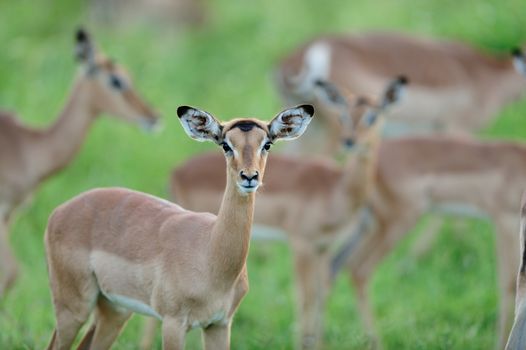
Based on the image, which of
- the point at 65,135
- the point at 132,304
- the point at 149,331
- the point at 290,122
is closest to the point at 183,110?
the point at 290,122

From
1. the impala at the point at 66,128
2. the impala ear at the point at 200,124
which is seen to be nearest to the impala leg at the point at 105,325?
the impala ear at the point at 200,124

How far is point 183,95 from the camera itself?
11.7m

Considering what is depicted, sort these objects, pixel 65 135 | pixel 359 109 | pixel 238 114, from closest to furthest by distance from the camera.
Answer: pixel 359 109 → pixel 65 135 → pixel 238 114

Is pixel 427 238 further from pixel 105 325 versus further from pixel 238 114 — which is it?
pixel 105 325

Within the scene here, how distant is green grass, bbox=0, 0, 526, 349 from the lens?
271 inches

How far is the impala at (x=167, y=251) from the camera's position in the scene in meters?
4.27

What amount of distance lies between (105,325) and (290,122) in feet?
3.66

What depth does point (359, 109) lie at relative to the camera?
→ 23.4 ft

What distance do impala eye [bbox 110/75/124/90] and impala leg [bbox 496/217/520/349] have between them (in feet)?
8.44

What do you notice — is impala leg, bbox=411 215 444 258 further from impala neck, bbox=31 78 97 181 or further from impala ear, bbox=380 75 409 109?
impala neck, bbox=31 78 97 181

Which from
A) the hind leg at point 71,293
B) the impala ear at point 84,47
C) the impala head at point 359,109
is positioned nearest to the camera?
the hind leg at point 71,293

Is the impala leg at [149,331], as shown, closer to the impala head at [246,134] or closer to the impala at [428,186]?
the impala at [428,186]

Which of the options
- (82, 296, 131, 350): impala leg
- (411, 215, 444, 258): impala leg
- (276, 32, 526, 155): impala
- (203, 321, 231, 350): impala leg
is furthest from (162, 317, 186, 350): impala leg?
(276, 32, 526, 155): impala

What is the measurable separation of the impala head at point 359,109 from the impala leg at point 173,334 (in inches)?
110
